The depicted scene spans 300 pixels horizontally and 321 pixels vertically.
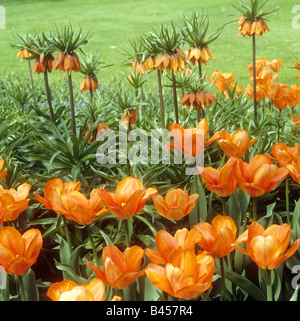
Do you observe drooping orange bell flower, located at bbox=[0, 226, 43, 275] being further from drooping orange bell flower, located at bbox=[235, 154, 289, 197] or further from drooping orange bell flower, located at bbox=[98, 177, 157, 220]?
drooping orange bell flower, located at bbox=[235, 154, 289, 197]

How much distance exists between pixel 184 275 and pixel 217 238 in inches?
6.8

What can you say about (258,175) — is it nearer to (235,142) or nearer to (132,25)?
(235,142)

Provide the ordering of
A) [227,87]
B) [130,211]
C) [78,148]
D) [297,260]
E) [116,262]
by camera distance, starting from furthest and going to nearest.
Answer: [227,87] < [78,148] < [297,260] < [130,211] < [116,262]

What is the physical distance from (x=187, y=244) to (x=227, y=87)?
6.38 ft

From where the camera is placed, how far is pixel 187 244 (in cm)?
125

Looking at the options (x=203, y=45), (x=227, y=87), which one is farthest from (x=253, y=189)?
(x=227, y=87)

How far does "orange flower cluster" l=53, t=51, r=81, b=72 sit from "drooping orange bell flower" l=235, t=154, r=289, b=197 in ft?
3.57

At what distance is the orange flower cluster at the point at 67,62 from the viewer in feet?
7.47

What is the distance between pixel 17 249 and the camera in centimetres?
123

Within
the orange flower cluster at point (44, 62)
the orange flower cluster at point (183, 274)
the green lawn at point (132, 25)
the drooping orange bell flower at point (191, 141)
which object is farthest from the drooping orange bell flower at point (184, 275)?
the green lawn at point (132, 25)

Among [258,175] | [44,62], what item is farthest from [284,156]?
[44,62]

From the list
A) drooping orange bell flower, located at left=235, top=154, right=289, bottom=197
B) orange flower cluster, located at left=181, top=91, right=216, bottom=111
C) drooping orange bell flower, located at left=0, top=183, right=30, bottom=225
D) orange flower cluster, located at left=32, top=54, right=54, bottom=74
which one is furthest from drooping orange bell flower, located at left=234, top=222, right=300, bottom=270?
orange flower cluster, located at left=32, top=54, right=54, bottom=74

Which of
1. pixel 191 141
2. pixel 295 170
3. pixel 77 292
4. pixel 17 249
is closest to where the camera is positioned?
pixel 77 292
